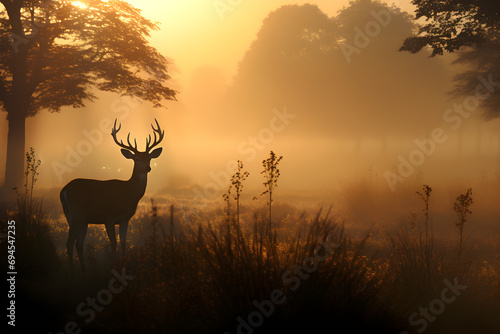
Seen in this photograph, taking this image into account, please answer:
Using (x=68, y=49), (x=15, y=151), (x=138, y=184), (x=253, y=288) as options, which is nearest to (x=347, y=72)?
(x=68, y=49)

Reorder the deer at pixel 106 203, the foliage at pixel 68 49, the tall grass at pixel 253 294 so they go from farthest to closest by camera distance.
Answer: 1. the foliage at pixel 68 49
2. the deer at pixel 106 203
3. the tall grass at pixel 253 294

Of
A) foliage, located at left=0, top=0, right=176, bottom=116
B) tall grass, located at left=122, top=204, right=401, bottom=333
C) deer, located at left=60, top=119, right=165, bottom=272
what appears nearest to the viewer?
tall grass, located at left=122, top=204, right=401, bottom=333

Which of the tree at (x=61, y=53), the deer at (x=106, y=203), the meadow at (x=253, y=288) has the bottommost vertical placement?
the meadow at (x=253, y=288)

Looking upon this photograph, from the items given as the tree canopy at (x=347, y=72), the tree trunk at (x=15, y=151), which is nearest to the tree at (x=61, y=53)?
the tree trunk at (x=15, y=151)

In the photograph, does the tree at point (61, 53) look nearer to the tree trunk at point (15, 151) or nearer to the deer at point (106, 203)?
the tree trunk at point (15, 151)

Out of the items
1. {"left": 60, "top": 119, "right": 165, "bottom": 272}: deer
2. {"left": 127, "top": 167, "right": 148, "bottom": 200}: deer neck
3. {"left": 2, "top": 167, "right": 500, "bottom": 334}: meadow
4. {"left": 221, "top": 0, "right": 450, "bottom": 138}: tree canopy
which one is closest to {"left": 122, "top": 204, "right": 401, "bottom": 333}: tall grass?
{"left": 2, "top": 167, "right": 500, "bottom": 334}: meadow

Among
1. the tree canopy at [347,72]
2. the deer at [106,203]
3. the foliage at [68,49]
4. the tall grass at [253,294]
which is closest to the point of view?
the tall grass at [253,294]

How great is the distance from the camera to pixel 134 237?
470 inches

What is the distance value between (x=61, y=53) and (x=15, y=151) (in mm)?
4356

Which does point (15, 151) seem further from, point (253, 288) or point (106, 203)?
point (253, 288)

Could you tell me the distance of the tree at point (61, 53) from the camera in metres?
17.3

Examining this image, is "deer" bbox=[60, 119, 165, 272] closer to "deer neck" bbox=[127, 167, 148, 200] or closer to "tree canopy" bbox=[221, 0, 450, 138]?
"deer neck" bbox=[127, 167, 148, 200]

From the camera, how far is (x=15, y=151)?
709 inches

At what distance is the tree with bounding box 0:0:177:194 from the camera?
1733cm
